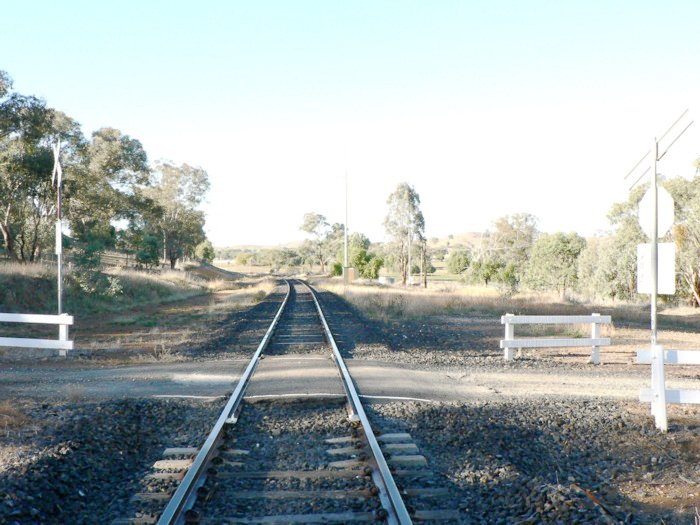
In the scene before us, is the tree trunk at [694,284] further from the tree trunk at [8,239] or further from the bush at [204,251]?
the bush at [204,251]

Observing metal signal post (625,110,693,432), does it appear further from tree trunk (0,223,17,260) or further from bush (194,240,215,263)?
bush (194,240,215,263)

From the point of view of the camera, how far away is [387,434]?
23.6 feet

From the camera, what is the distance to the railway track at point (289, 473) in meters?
4.96

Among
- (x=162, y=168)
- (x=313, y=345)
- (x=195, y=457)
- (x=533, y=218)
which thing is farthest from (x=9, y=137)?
(x=533, y=218)

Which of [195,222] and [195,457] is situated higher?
[195,222]

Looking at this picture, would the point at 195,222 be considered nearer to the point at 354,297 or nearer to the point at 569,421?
the point at 354,297

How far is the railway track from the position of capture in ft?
16.3

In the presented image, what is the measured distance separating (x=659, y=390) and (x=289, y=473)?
14.7ft

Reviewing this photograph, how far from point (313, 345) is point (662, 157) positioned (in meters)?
9.71

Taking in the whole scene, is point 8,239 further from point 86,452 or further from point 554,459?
point 554,459

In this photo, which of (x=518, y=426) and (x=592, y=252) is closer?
(x=518, y=426)

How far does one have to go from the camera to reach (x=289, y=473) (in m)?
5.93

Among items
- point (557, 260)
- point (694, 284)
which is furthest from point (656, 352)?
point (557, 260)

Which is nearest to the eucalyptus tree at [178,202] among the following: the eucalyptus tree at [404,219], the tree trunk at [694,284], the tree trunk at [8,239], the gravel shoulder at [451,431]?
the eucalyptus tree at [404,219]
